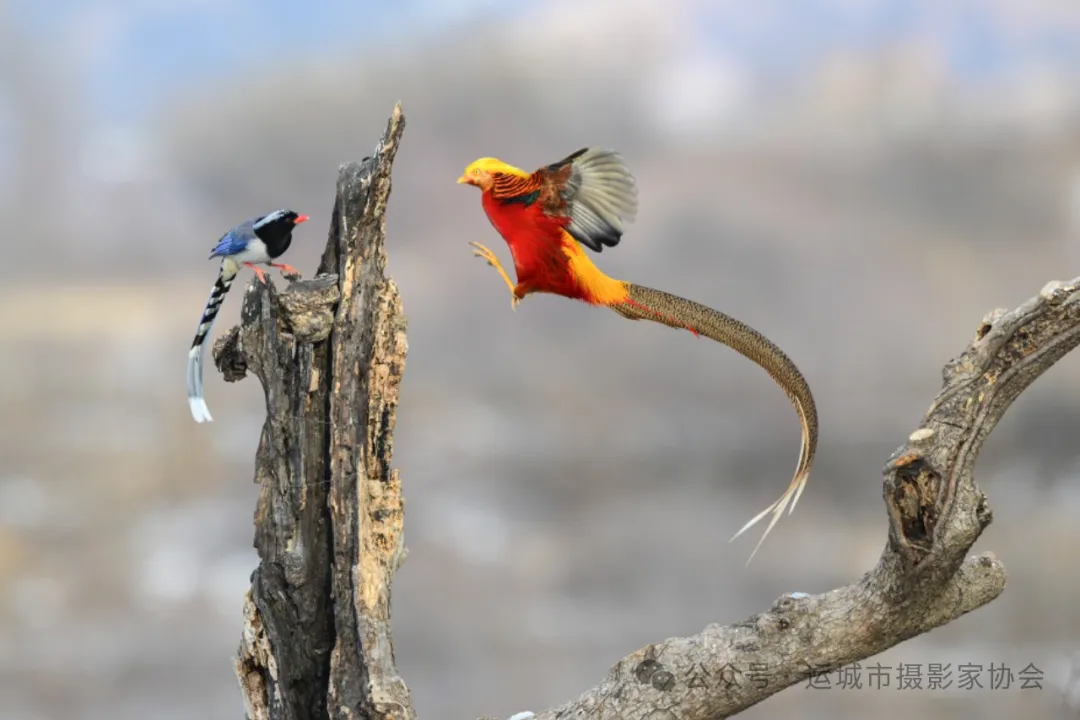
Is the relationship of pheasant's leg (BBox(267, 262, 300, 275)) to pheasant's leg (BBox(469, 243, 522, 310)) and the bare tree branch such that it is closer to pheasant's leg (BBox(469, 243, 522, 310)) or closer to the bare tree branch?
pheasant's leg (BBox(469, 243, 522, 310))

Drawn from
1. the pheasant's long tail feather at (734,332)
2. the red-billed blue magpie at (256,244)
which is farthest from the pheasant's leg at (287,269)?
A: the pheasant's long tail feather at (734,332)

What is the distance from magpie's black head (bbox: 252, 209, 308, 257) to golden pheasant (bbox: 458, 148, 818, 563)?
0.62m

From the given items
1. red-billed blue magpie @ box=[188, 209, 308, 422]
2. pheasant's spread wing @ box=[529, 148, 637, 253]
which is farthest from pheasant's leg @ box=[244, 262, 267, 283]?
pheasant's spread wing @ box=[529, 148, 637, 253]

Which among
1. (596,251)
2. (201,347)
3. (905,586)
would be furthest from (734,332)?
(201,347)

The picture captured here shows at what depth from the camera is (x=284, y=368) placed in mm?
3635

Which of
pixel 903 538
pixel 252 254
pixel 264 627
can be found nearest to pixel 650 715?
pixel 903 538

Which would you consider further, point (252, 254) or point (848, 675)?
point (848, 675)

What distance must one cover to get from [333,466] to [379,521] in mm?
234

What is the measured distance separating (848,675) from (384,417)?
1.93m

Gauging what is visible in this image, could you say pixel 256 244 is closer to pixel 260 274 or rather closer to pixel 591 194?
pixel 260 274

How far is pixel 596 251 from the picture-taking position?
3.92 metres

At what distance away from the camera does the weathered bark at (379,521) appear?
11.3 feet

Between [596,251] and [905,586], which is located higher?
[596,251]

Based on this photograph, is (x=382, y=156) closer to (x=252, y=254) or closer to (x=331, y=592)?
(x=252, y=254)
